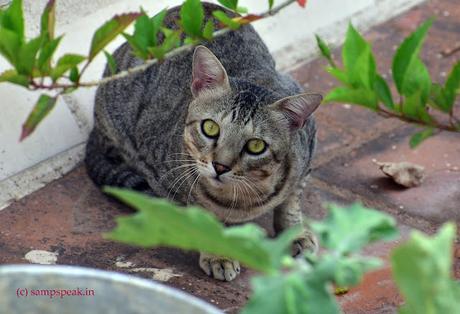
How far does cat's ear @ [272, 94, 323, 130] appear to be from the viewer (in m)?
2.90

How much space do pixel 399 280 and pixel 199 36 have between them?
841 millimetres

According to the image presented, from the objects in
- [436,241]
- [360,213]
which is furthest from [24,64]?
[436,241]

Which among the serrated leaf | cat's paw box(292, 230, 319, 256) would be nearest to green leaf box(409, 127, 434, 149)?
the serrated leaf

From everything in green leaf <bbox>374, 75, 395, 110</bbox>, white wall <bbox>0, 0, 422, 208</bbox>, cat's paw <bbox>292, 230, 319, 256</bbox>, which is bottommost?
cat's paw <bbox>292, 230, 319, 256</bbox>

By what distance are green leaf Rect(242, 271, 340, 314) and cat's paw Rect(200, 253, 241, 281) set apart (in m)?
1.74

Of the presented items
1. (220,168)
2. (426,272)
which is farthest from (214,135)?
(426,272)

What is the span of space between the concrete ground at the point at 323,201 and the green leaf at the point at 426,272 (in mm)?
1531

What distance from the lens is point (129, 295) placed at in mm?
1312

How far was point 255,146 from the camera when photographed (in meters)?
2.95

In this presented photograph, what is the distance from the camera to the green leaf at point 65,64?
1.62 meters

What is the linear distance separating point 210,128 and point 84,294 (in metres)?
1.64

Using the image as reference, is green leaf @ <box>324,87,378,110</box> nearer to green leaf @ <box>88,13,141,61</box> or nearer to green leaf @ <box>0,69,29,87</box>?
green leaf @ <box>88,13,141,61</box>

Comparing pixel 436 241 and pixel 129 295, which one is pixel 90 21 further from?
pixel 436 241

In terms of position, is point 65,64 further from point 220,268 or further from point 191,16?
point 220,268
